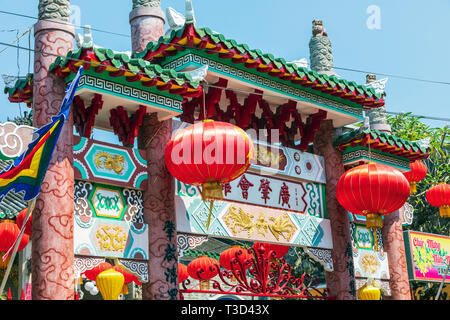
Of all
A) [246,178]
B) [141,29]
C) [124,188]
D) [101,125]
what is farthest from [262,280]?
[141,29]

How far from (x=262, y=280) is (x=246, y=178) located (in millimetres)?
1319

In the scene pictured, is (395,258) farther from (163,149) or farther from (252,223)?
(163,149)

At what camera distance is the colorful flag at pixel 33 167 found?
548cm

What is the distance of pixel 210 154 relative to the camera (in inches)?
263

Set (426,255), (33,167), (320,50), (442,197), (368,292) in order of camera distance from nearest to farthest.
→ (33,167)
(368,292)
(320,50)
(426,255)
(442,197)

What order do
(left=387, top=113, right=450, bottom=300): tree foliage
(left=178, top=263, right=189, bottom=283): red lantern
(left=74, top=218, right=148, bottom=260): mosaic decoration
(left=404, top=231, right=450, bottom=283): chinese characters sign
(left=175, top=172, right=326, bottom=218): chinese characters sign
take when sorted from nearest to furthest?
(left=74, top=218, right=148, bottom=260): mosaic decoration < (left=175, top=172, right=326, bottom=218): chinese characters sign < (left=404, top=231, right=450, bottom=283): chinese characters sign < (left=178, top=263, right=189, bottom=283): red lantern < (left=387, top=113, right=450, bottom=300): tree foliage

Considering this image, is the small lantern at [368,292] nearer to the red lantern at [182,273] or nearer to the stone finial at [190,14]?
the red lantern at [182,273]

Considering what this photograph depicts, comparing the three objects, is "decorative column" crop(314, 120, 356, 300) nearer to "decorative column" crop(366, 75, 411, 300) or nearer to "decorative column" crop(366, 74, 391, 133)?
"decorative column" crop(366, 75, 411, 300)

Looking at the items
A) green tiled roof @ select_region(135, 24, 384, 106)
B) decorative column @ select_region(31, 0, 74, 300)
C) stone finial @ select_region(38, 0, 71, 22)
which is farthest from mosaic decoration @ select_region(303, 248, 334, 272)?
stone finial @ select_region(38, 0, 71, 22)

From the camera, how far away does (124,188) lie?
7.54 meters

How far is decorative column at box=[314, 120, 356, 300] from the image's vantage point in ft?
30.6

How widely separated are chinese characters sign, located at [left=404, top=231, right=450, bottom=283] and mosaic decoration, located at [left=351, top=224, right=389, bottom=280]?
101 centimetres

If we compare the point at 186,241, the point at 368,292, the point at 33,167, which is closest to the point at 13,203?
the point at 186,241

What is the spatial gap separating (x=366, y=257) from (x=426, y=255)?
2214 mm
